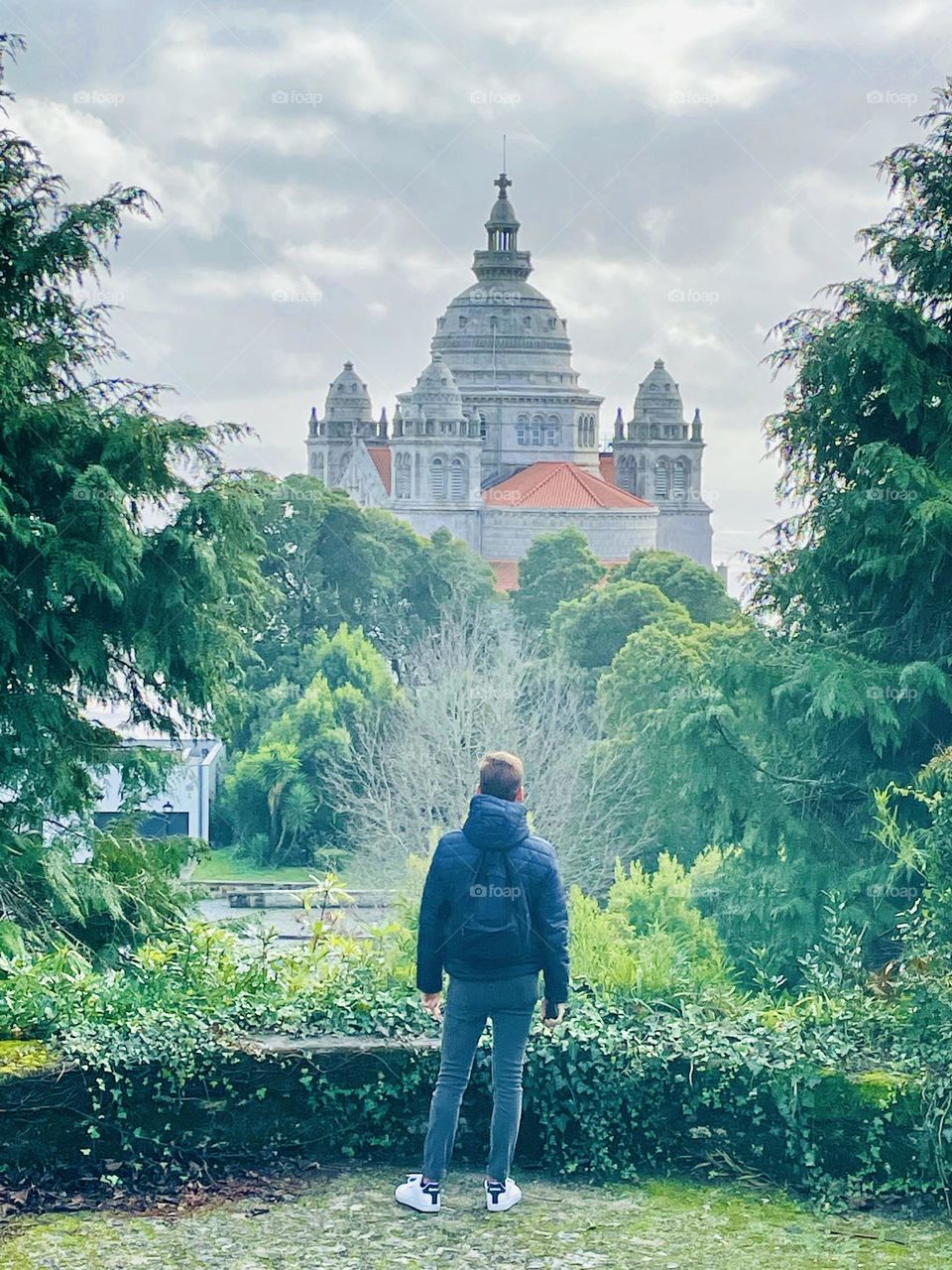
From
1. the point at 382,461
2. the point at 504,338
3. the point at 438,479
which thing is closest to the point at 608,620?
the point at 438,479

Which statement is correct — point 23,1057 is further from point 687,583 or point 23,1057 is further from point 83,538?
point 687,583

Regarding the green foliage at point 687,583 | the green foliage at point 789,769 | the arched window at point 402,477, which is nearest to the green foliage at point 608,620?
the green foliage at point 687,583

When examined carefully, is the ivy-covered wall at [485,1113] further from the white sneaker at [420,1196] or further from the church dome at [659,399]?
the church dome at [659,399]

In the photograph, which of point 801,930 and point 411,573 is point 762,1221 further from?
point 411,573

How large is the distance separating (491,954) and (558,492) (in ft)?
285

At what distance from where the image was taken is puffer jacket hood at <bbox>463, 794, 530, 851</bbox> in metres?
4.47

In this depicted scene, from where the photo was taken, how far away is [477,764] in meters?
37.6

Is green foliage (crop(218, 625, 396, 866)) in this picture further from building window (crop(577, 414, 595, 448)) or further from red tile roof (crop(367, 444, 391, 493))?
building window (crop(577, 414, 595, 448))

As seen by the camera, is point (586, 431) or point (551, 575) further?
point (586, 431)

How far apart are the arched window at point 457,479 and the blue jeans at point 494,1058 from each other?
85.1 m

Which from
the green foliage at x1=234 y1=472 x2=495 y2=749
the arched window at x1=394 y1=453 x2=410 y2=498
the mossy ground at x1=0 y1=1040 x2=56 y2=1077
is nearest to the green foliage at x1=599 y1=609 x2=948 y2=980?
the mossy ground at x1=0 y1=1040 x2=56 y2=1077

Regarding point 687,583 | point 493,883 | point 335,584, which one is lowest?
point 493,883

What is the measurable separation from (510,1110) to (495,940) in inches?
17.8

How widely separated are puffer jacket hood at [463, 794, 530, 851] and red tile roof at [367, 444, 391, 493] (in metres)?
87.4
